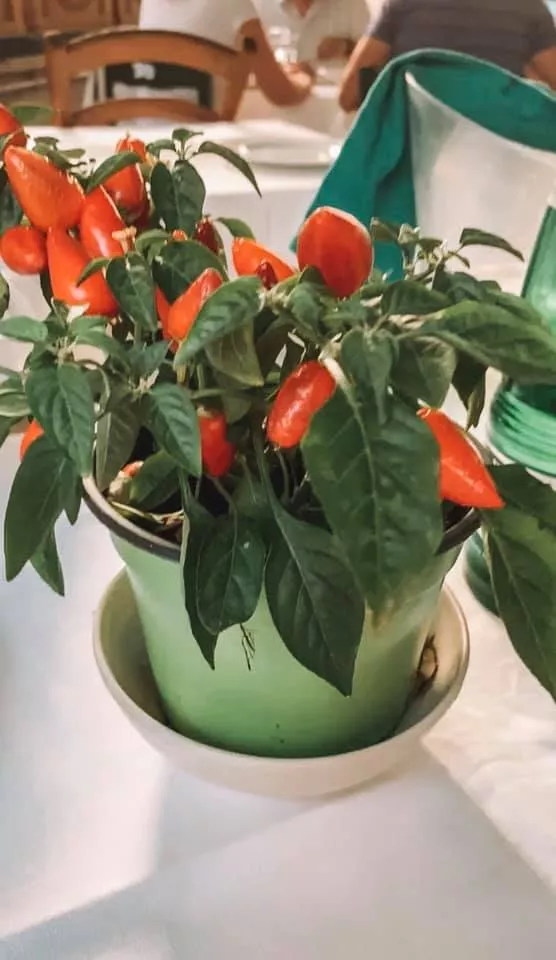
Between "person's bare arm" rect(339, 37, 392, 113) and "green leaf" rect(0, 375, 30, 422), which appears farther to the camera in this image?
"person's bare arm" rect(339, 37, 392, 113)

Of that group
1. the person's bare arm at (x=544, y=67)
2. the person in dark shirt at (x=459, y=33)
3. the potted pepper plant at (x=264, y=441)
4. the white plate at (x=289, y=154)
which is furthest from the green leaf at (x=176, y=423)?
the person's bare arm at (x=544, y=67)

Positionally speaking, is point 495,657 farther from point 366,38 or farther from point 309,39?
point 309,39

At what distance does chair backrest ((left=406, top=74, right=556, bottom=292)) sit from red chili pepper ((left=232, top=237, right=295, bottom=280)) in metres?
0.54

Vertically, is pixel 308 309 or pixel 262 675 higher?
pixel 308 309

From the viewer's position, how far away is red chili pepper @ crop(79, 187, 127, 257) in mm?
387

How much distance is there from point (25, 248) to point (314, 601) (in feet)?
0.69

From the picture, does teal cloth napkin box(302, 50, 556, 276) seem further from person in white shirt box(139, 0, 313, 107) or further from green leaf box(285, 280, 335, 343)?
person in white shirt box(139, 0, 313, 107)

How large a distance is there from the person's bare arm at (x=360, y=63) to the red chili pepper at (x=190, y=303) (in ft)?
4.93

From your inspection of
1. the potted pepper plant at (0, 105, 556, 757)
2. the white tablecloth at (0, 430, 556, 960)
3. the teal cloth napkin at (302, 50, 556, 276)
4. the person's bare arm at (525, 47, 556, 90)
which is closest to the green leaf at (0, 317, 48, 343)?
the potted pepper plant at (0, 105, 556, 757)

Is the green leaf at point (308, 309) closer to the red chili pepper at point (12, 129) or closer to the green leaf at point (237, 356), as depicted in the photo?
the green leaf at point (237, 356)

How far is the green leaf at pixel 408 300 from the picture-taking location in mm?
302

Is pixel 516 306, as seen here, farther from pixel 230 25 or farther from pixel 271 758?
pixel 230 25

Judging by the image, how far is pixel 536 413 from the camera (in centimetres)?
57

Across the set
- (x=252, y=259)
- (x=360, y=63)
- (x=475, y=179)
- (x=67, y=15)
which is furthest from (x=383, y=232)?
(x=67, y=15)
